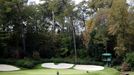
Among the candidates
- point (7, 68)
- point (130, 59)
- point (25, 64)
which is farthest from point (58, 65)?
point (130, 59)

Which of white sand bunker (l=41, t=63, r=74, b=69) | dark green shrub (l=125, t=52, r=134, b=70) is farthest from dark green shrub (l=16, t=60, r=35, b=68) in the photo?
dark green shrub (l=125, t=52, r=134, b=70)

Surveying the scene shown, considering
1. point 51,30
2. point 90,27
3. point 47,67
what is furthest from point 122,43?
point 51,30

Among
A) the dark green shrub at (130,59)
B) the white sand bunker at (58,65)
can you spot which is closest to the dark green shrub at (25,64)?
the white sand bunker at (58,65)

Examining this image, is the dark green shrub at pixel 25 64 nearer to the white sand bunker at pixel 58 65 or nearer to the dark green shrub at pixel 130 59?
the white sand bunker at pixel 58 65

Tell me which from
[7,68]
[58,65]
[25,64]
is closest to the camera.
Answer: [7,68]

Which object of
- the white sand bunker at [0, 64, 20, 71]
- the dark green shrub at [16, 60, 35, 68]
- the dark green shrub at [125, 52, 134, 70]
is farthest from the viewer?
the dark green shrub at [125, 52, 134, 70]

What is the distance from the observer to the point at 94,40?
35.3m

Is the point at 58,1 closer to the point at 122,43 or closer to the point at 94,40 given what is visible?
the point at 94,40

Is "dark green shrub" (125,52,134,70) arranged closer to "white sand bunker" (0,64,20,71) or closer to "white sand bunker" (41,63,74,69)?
"white sand bunker" (41,63,74,69)

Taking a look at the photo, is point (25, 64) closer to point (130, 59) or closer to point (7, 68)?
point (7, 68)

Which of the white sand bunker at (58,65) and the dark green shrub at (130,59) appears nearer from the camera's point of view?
the dark green shrub at (130,59)

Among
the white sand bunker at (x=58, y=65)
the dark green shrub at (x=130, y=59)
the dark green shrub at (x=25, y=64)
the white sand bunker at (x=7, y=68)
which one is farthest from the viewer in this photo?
the white sand bunker at (x=58, y=65)

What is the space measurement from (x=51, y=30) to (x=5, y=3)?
8.16 metres

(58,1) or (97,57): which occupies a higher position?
(58,1)
